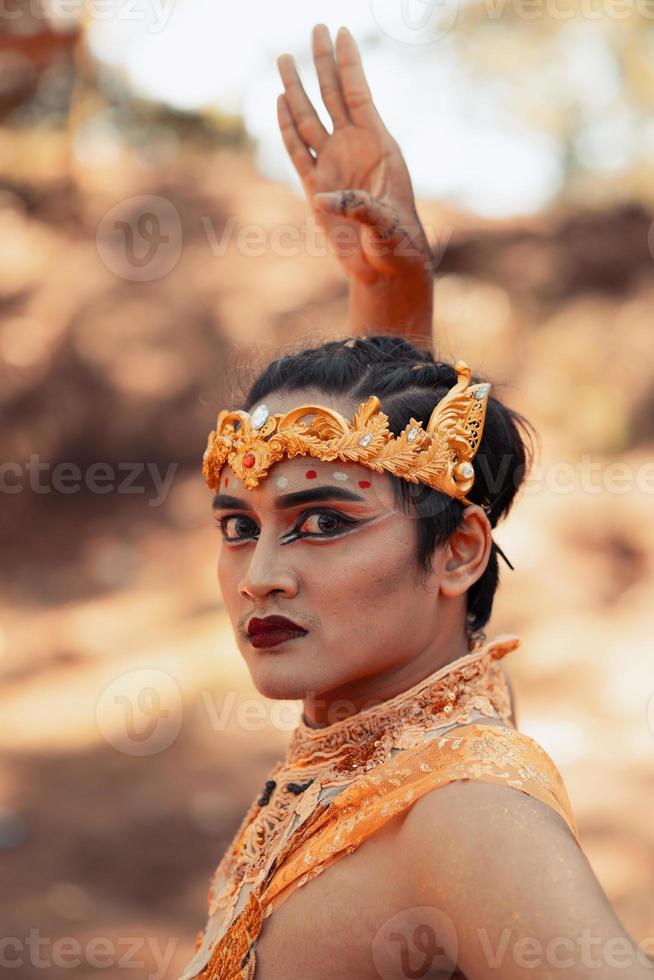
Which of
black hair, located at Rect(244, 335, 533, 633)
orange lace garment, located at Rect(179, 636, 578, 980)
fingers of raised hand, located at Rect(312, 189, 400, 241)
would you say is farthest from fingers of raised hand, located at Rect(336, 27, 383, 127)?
orange lace garment, located at Rect(179, 636, 578, 980)

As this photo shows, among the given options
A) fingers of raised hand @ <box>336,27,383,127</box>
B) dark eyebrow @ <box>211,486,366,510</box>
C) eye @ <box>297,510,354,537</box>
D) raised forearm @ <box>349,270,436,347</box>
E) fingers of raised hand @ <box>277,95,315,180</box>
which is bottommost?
eye @ <box>297,510,354,537</box>

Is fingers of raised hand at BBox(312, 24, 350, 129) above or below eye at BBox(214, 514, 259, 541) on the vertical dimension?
above

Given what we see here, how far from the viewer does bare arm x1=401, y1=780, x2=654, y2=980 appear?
1459 millimetres

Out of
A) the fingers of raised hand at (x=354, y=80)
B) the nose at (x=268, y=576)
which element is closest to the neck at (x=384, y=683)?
the nose at (x=268, y=576)

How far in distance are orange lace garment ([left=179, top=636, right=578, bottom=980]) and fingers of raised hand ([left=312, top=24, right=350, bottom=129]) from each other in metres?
1.54

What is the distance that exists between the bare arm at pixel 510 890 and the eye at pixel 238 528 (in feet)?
2.40

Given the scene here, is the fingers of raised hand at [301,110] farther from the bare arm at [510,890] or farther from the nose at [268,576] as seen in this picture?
the bare arm at [510,890]

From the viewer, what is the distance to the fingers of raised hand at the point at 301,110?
3.01 m

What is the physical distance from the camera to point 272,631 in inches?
81.9

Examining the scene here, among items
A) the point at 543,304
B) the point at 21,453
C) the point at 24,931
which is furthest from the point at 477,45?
the point at 24,931

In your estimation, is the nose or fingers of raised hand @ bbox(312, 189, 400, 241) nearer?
the nose

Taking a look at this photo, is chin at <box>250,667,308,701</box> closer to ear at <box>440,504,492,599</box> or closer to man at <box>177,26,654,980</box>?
man at <box>177,26,654,980</box>

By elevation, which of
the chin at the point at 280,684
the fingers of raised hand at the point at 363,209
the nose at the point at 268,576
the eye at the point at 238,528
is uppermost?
the fingers of raised hand at the point at 363,209

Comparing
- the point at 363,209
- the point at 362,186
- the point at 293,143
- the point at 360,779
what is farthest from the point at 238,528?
the point at 293,143
